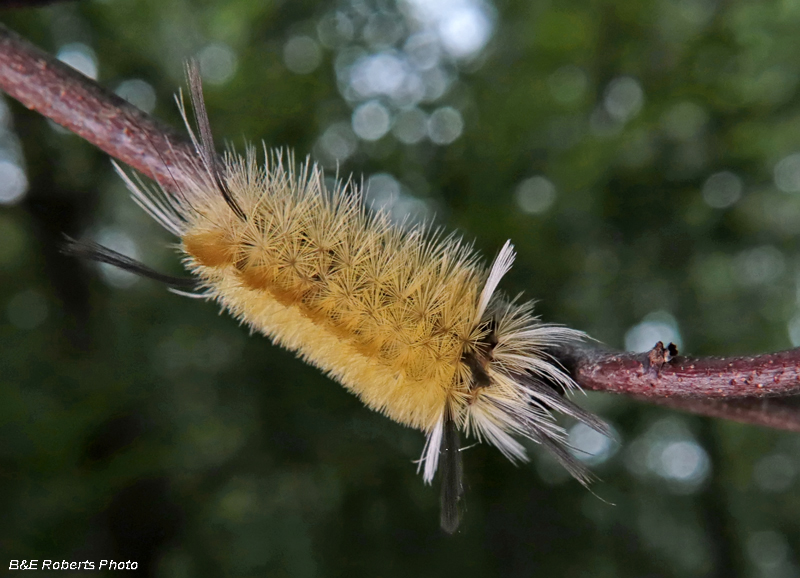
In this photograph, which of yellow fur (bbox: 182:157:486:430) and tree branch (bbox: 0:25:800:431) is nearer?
tree branch (bbox: 0:25:800:431)

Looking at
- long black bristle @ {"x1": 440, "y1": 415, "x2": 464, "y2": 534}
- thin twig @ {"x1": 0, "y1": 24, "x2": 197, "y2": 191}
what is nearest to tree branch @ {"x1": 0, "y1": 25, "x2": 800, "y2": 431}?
thin twig @ {"x1": 0, "y1": 24, "x2": 197, "y2": 191}

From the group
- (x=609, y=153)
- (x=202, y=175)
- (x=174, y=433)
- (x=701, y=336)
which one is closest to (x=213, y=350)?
(x=174, y=433)

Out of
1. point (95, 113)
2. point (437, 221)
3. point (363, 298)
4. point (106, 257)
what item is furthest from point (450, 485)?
point (437, 221)

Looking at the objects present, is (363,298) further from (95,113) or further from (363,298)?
(95,113)

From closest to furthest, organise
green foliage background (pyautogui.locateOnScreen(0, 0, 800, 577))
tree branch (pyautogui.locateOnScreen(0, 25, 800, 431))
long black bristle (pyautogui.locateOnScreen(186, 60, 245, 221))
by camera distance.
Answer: tree branch (pyautogui.locateOnScreen(0, 25, 800, 431)), long black bristle (pyautogui.locateOnScreen(186, 60, 245, 221)), green foliage background (pyautogui.locateOnScreen(0, 0, 800, 577))

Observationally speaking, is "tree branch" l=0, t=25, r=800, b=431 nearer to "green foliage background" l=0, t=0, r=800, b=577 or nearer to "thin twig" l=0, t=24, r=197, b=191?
"thin twig" l=0, t=24, r=197, b=191

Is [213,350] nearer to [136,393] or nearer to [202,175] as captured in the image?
[136,393]

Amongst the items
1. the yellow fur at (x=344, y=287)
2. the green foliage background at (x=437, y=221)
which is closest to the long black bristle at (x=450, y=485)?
the yellow fur at (x=344, y=287)
